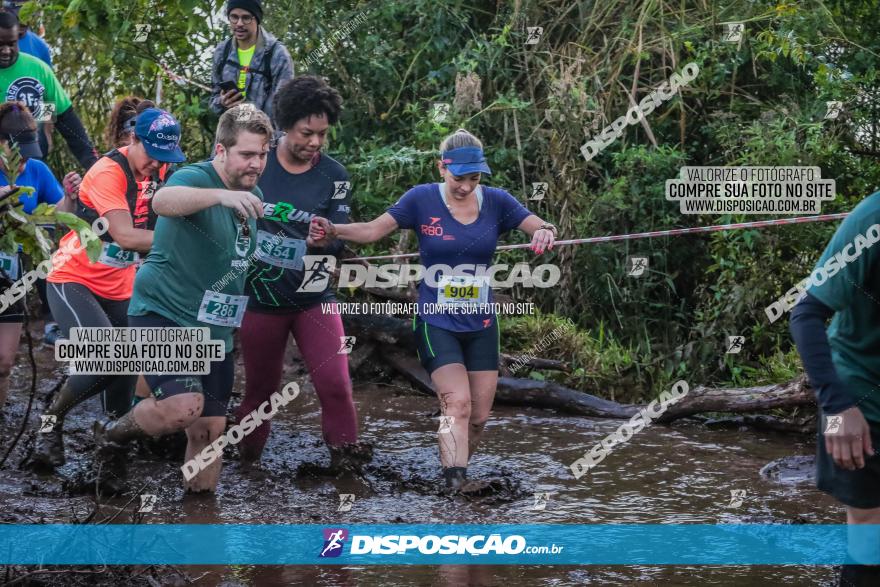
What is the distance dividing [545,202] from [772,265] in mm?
2243

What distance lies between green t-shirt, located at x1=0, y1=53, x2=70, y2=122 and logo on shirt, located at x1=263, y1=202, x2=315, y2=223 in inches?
125

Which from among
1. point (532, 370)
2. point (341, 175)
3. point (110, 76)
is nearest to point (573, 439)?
point (532, 370)

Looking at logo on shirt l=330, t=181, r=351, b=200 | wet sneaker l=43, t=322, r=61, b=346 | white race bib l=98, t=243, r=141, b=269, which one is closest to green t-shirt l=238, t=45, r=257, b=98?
white race bib l=98, t=243, r=141, b=269

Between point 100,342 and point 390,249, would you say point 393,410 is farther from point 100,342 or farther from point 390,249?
point 100,342

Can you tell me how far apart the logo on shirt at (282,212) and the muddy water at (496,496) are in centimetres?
156

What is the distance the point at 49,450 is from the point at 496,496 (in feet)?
9.01

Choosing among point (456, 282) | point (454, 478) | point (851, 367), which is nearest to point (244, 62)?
point (456, 282)

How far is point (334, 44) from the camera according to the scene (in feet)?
38.1

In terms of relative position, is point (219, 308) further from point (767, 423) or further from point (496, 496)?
point (767, 423)

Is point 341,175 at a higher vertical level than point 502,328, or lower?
higher

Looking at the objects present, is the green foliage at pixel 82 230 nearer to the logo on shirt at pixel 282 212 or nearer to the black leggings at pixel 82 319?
the logo on shirt at pixel 282 212

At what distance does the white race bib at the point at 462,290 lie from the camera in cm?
663

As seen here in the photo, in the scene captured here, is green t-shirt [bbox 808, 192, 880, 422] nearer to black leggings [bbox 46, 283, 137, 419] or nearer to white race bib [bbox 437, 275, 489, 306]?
white race bib [bbox 437, 275, 489, 306]

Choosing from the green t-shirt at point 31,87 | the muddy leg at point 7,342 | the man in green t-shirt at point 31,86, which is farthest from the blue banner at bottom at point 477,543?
the green t-shirt at point 31,87
